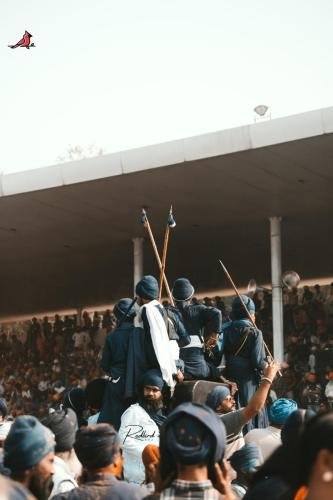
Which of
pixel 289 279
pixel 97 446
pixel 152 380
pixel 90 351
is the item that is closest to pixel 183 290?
pixel 152 380

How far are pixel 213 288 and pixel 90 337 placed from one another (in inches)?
159

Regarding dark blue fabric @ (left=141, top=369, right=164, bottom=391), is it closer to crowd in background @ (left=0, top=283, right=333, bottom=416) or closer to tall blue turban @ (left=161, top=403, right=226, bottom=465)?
tall blue turban @ (left=161, top=403, right=226, bottom=465)

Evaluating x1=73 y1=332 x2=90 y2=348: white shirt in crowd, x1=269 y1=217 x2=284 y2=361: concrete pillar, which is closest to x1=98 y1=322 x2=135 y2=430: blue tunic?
x1=269 y1=217 x2=284 y2=361: concrete pillar

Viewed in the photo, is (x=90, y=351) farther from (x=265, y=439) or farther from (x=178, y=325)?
(x=265, y=439)

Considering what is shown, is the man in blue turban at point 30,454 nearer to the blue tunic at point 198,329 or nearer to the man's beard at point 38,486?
the man's beard at point 38,486

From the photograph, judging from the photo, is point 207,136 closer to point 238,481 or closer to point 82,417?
point 82,417

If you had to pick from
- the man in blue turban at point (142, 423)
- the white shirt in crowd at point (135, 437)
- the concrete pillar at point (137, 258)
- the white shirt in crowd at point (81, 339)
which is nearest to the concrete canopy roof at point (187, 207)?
the concrete pillar at point (137, 258)

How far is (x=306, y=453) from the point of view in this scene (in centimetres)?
298

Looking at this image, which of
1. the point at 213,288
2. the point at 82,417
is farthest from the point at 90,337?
the point at 82,417

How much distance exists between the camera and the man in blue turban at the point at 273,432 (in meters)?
7.40

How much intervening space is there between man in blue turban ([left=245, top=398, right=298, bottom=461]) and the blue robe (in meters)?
1.61

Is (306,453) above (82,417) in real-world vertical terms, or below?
above

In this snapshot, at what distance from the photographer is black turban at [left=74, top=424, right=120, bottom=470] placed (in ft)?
16.3

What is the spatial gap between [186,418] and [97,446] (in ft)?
4.04
